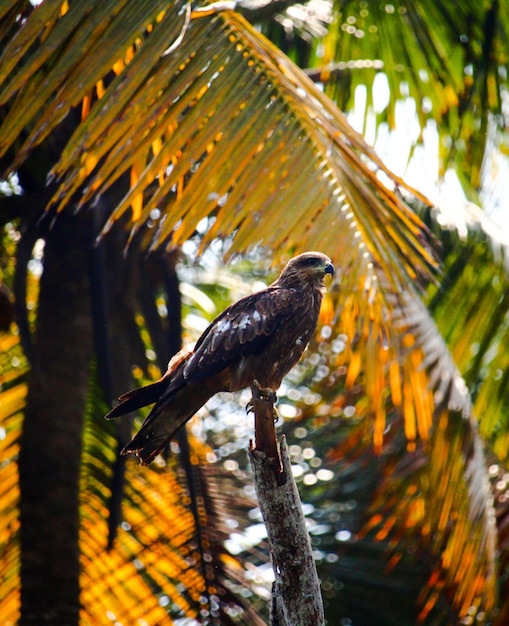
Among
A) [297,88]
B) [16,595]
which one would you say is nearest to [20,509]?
[16,595]

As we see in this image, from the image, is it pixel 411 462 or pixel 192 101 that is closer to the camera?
pixel 192 101

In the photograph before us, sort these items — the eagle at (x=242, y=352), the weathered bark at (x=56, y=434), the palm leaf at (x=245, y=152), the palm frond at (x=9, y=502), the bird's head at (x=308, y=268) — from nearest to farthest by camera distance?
1. the palm leaf at (x=245, y=152)
2. the eagle at (x=242, y=352)
3. the bird's head at (x=308, y=268)
4. the weathered bark at (x=56, y=434)
5. the palm frond at (x=9, y=502)

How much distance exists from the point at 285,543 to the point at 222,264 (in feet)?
8.16

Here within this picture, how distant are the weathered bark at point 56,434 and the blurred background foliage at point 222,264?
0.01m

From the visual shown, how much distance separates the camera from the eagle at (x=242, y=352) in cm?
479

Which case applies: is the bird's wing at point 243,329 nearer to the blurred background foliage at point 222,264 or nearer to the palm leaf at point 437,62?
the blurred background foliage at point 222,264

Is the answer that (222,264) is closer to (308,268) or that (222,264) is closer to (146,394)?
(308,268)

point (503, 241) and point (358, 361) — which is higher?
point (503, 241)

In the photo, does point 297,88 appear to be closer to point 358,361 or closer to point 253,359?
point 253,359

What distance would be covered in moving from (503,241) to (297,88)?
2702mm

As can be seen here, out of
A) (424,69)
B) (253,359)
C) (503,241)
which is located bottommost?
(253,359)

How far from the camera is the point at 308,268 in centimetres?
561

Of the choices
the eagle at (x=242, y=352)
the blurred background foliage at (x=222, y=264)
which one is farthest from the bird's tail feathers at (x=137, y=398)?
the blurred background foliage at (x=222, y=264)

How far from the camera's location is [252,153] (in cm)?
452
